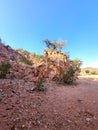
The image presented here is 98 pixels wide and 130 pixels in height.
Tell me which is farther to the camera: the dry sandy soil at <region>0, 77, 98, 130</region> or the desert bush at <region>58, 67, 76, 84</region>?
the desert bush at <region>58, 67, 76, 84</region>

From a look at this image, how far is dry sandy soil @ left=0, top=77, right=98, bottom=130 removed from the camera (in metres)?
6.12

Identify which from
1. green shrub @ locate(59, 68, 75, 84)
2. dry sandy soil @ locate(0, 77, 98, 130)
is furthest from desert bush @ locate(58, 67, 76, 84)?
dry sandy soil @ locate(0, 77, 98, 130)

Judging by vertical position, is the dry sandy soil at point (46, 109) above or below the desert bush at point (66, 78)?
below

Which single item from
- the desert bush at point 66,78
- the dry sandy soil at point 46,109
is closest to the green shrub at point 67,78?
the desert bush at point 66,78

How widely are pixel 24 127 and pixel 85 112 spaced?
2.70 metres

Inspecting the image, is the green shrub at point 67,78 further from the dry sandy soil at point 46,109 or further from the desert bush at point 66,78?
the dry sandy soil at point 46,109

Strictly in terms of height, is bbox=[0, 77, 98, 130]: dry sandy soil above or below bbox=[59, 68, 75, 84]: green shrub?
below

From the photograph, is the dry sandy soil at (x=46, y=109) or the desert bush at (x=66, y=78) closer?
the dry sandy soil at (x=46, y=109)

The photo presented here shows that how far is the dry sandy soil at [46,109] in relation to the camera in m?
6.12

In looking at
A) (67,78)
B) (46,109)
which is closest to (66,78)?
(67,78)

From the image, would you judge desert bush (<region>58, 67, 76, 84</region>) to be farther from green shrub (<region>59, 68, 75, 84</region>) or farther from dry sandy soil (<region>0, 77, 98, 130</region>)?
dry sandy soil (<region>0, 77, 98, 130</region>)

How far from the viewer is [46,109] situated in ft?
23.6

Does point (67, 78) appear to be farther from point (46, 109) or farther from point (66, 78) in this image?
point (46, 109)

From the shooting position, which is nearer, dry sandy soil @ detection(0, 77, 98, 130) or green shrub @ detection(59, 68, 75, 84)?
dry sandy soil @ detection(0, 77, 98, 130)
